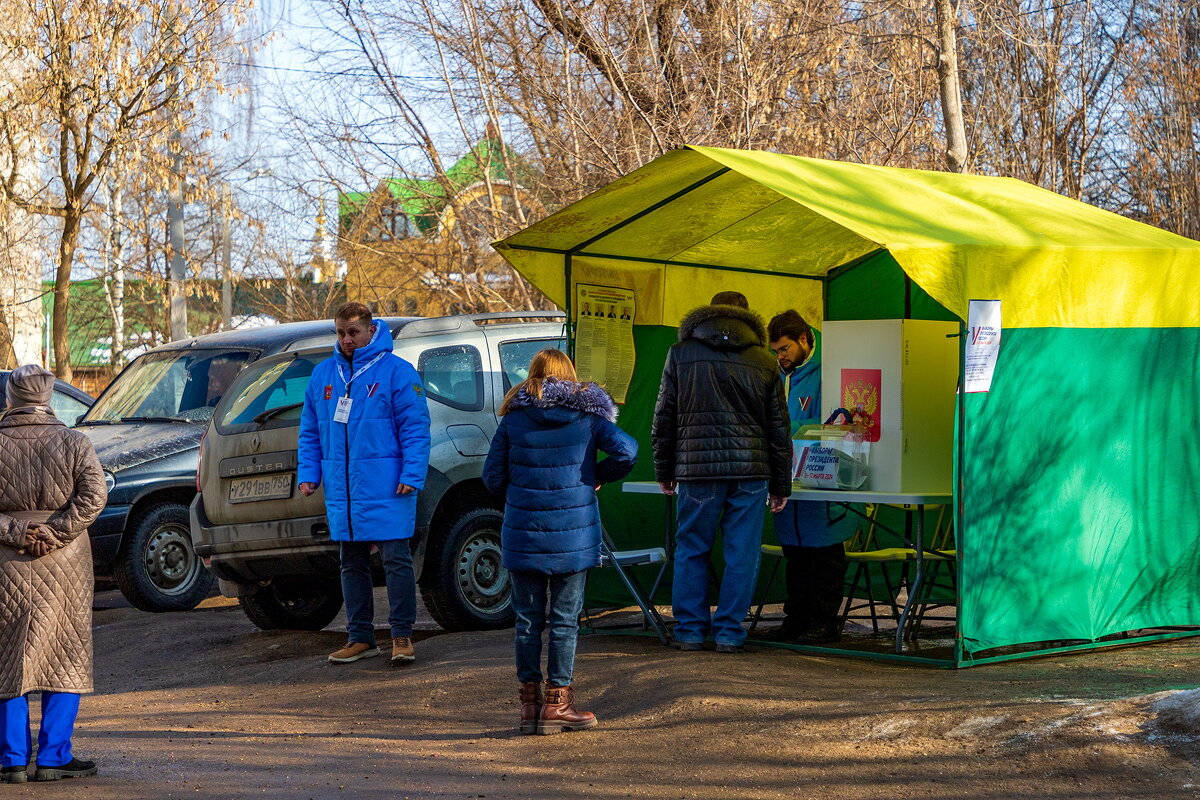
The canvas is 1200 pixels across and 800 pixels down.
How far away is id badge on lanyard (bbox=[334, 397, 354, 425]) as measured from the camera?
783cm

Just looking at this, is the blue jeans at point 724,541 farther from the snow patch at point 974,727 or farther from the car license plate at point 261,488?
the car license plate at point 261,488

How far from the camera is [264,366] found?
356 inches

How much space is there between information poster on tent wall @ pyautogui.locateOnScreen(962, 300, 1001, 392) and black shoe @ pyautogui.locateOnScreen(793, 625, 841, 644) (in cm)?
187

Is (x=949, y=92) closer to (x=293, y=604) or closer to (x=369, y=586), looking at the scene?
(x=293, y=604)

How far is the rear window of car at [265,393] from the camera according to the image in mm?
8758

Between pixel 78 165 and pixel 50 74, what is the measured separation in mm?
989

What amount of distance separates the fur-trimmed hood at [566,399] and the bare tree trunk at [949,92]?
7.35m

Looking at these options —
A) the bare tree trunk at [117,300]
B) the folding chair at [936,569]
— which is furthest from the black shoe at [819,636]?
the bare tree trunk at [117,300]

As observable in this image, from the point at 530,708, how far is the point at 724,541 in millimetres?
1536

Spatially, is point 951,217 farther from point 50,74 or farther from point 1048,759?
point 50,74

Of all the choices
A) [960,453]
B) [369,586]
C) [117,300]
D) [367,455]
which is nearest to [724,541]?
[960,453]

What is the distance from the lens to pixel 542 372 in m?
6.12

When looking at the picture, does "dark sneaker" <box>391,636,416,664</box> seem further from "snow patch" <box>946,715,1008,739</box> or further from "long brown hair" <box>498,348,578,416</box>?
"snow patch" <box>946,715,1008,739</box>

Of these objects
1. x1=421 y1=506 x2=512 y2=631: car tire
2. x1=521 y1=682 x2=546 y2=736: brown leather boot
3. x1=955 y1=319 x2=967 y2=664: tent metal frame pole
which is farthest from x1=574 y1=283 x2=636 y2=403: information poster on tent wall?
x1=521 y1=682 x2=546 y2=736: brown leather boot
